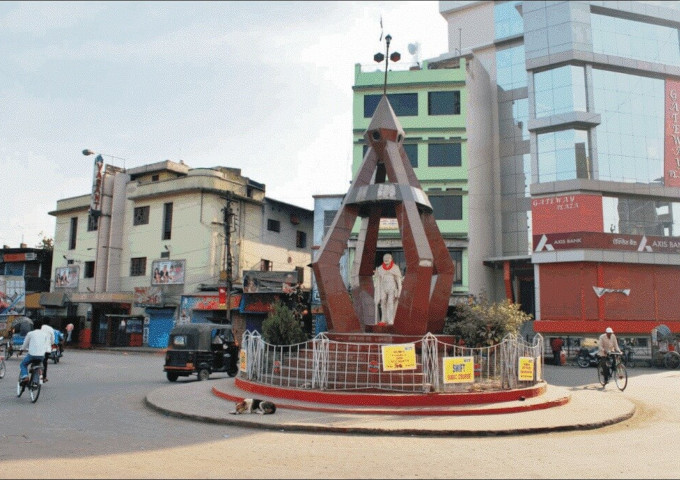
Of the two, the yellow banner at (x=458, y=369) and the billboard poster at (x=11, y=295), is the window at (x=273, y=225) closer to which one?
the billboard poster at (x=11, y=295)

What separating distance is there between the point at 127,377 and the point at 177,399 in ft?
26.3

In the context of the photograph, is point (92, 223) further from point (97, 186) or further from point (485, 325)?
point (485, 325)

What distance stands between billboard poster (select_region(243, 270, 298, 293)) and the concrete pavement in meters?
23.4

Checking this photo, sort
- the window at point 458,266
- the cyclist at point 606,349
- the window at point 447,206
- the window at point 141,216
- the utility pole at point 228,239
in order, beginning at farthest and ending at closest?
the window at point 141,216 → the window at point 447,206 → the utility pole at point 228,239 → the window at point 458,266 → the cyclist at point 606,349

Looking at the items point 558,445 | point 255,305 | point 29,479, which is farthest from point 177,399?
point 255,305

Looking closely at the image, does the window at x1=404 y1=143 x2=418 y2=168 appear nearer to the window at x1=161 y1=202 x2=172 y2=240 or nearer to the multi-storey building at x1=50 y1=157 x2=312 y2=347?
the multi-storey building at x1=50 y1=157 x2=312 y2=347

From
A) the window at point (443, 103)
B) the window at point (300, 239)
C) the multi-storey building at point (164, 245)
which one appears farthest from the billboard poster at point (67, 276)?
the window at point (443, 103)

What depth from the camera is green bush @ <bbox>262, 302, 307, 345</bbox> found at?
14250 mm

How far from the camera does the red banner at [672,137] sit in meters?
34.8

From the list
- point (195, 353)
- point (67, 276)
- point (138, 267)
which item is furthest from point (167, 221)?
point (195, 353)

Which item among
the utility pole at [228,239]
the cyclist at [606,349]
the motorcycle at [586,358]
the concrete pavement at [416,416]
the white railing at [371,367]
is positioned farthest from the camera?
the utility pole at [228,239]

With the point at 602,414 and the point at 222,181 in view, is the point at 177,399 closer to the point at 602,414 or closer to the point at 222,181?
the point at 602,414

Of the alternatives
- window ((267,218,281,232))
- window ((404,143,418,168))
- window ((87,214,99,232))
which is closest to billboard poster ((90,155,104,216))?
window ((87,214,99,232))

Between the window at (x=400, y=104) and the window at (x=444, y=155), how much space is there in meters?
2.57
